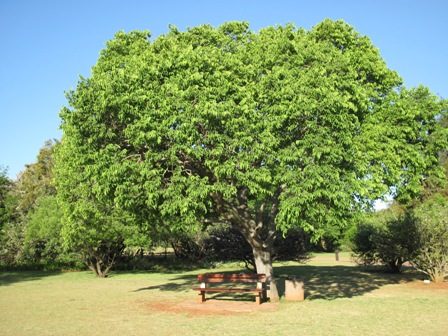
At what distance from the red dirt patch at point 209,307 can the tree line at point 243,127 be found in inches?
57.8

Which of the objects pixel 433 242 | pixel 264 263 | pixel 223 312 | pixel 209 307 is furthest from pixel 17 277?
pixel 433 242

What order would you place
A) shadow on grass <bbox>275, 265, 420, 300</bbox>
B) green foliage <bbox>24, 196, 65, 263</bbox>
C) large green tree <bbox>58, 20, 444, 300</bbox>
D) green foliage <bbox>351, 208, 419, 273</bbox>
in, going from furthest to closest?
green foliage <bbox>24, 196, 65, 263</bbox> < green foliage <bbox>351, 208, 419, 273</bbox> < shadow on grass <bbox>275, 265, 420, 300</bbox> < large green tree <bbox>58, 20, 444, 300</bbox>

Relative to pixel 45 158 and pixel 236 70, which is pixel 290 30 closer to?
pixel 236 70

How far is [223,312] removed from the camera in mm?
12828

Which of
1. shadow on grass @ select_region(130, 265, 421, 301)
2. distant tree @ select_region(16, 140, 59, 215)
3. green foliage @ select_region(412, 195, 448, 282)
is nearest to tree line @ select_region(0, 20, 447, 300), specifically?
shadow on grass @ select_region(130, 265, 421, 301)

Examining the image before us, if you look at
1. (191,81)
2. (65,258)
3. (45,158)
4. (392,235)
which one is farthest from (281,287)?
(45,158)

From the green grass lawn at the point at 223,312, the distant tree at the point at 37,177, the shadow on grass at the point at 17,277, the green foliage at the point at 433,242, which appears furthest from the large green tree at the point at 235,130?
the distant tree at the point at 37,177

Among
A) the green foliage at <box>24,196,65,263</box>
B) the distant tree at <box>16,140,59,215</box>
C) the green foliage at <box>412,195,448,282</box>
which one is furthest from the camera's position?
the distant tree at <box>16,140,59,215</box>

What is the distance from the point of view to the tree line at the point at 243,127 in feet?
40.2

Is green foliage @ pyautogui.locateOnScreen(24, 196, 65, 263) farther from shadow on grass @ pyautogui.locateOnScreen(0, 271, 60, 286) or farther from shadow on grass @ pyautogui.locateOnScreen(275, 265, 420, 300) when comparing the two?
shadow on grass @ pyautogui.locateOnScreen(275, 265, 420, 300)

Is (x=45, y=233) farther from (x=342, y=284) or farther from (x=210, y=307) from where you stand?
(x=342, y=284)

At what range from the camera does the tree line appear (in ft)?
40.2

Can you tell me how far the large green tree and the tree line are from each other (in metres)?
0.04

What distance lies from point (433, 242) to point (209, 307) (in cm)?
1132
